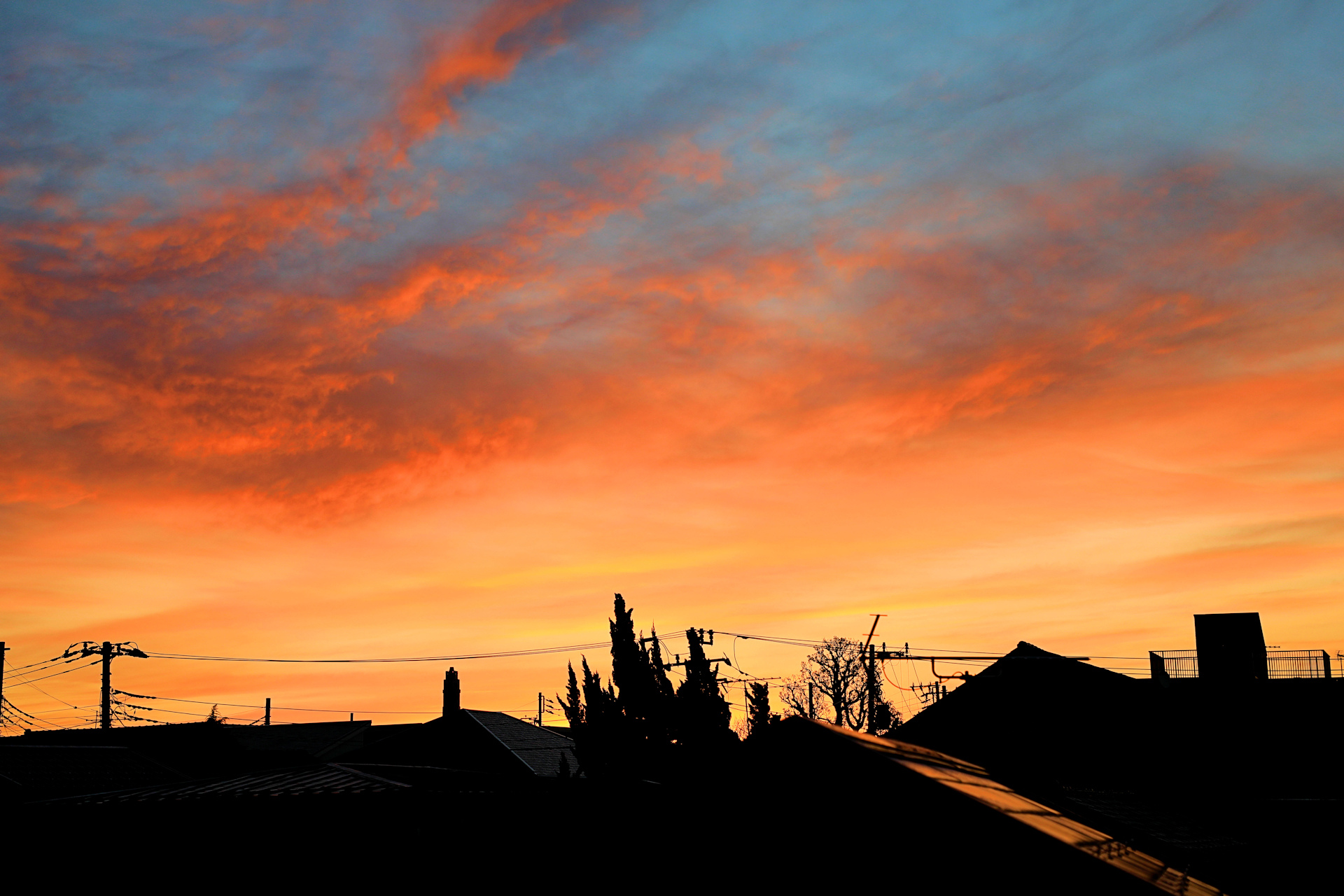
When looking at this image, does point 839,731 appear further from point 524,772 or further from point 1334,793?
point 524,772

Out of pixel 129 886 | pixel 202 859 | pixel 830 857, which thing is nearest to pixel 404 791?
pixel 202 859

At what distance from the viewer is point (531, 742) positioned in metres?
Result: 56.4

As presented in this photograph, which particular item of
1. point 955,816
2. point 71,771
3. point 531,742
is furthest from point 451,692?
point 955,816

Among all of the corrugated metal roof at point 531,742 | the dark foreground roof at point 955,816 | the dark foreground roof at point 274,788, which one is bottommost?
the corrugated metal roof at point 531,742

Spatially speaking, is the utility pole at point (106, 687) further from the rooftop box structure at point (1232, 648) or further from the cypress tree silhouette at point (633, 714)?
the rooftop box structure at point (1232, 648)

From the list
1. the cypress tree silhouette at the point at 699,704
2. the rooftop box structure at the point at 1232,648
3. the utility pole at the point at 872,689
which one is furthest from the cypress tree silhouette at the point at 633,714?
the rooftop box structure at the point at 1232,648

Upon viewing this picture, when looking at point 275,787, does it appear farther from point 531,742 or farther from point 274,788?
point 531,742

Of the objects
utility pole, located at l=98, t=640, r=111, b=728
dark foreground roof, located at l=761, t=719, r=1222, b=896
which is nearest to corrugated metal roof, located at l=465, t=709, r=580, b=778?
utility pole, located at l=98, t=640, r=111, b=728

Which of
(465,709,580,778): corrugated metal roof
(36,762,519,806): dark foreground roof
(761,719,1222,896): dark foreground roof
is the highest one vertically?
(761,719,1222,896): dark foreground roof

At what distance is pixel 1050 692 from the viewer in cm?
4397

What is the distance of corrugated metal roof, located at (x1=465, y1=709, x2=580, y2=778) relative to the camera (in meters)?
52.0

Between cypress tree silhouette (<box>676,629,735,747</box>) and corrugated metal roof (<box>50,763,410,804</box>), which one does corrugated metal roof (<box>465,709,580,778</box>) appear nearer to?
cypress tree silhouette (<box>676,629,735,747</box>)

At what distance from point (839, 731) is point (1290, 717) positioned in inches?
1682

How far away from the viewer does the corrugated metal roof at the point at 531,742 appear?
5203 cm
